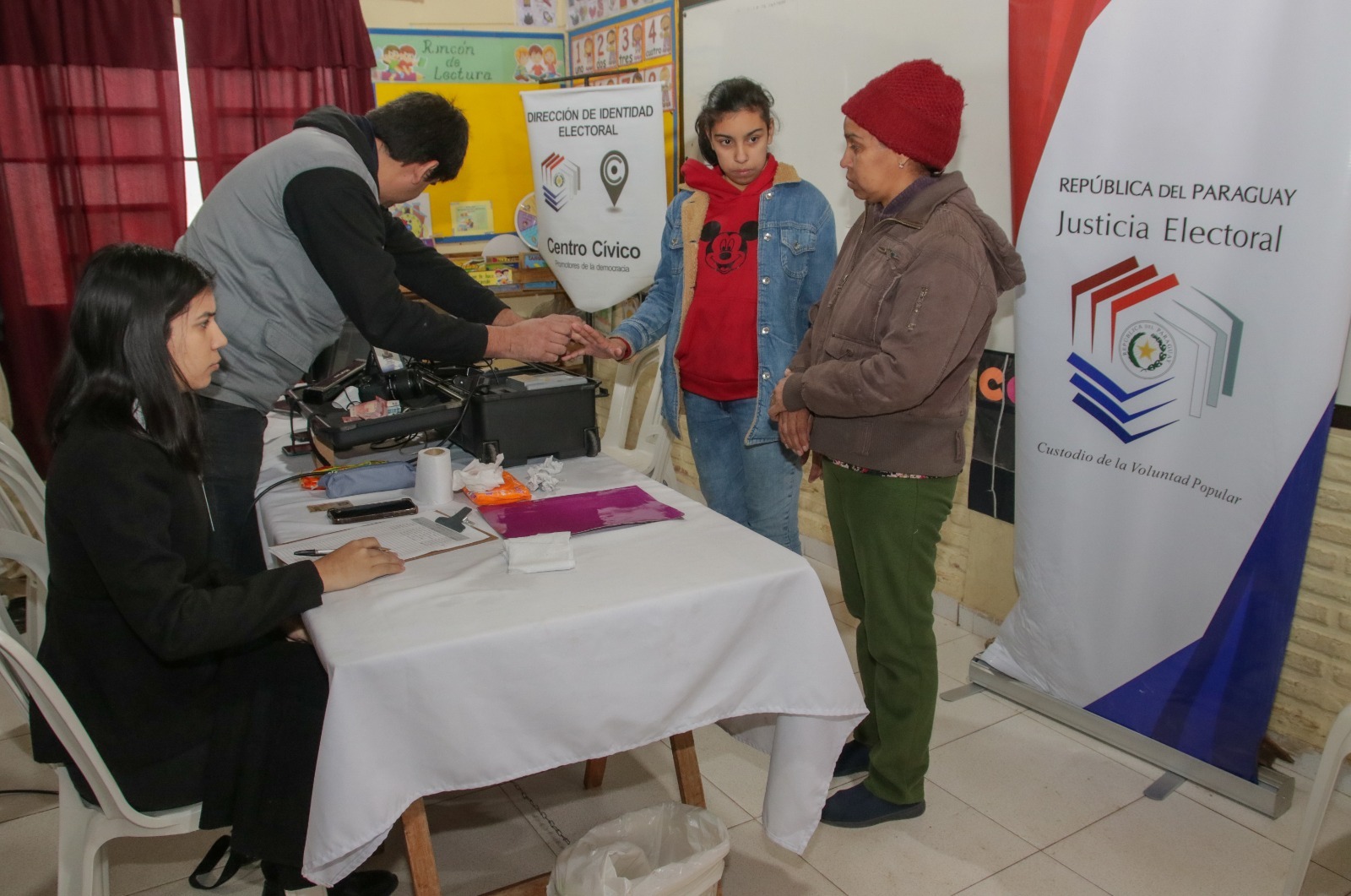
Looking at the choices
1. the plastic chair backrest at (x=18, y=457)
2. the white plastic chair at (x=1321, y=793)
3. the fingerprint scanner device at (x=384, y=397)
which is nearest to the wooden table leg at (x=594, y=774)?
the fingerprint scanner device at (x=384, y=397)

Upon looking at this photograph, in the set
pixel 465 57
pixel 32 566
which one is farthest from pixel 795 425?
pixel 465 57

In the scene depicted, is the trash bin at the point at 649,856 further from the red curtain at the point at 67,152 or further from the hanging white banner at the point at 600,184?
the red curtain at the point at 67,152

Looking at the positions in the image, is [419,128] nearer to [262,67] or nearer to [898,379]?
[898,379]

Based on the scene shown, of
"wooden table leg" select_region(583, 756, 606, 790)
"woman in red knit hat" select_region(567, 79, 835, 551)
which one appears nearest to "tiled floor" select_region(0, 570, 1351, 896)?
"wooden table leg" select_region(583, 756, 606, 790)

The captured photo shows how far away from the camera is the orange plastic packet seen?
6.26 ft

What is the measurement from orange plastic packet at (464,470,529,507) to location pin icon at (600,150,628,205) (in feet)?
7.13

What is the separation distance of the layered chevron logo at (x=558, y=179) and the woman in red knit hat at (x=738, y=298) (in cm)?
146

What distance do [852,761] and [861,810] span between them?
0.61ft

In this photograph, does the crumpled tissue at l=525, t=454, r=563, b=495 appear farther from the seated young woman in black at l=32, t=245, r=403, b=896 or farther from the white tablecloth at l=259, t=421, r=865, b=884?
the seated young woman in black at l=32, t=245, r=403, b=896

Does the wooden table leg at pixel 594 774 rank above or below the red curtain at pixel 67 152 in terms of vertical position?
below

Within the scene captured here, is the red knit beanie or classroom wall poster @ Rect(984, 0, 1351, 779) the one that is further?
classroom wall poster @ Rect(984, 0, 1351, 779)

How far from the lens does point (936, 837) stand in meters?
2.10

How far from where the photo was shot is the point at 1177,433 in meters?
2.18

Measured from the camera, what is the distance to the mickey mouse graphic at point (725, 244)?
8.10 ft
